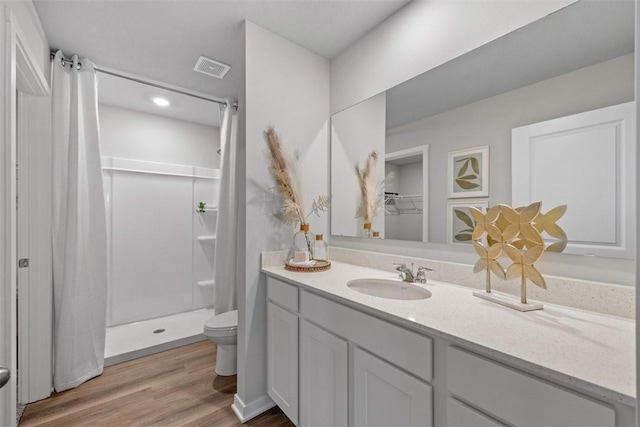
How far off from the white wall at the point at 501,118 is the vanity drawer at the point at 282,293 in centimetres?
81

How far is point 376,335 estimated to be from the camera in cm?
105

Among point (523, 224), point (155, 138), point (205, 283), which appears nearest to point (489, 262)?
point (523, 224)

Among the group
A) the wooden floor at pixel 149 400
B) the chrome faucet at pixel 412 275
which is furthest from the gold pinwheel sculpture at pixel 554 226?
the wooden floor at pixel 149 400

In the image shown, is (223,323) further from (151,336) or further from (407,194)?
(407,194)

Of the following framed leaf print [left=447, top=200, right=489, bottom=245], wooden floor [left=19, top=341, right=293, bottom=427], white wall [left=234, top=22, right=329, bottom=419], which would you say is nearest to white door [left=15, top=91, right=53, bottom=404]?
wooden floor [left=19, top=341, right=293, bottom=427]

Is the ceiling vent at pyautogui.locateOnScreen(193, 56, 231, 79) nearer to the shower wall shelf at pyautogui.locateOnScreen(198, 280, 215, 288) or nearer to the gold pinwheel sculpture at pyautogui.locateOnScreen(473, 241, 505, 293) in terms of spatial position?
the gold pinwheel sculpture at pyautogui.locateOnScreen(473, 241, 505, 293)

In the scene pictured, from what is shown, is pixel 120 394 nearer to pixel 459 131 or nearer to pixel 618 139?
pixel 459 131

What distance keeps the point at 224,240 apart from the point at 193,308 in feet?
4.04

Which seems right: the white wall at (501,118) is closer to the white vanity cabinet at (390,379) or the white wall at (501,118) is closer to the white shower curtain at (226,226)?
the white vanity cabinet at (390,379)

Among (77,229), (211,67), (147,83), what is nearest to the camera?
(77,229)

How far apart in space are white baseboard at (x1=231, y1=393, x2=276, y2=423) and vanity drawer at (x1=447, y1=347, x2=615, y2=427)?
4.37 ft

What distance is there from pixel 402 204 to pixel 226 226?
1.86 metres

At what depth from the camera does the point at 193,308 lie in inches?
135

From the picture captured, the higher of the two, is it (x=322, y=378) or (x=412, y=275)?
(x=412, y=275)
